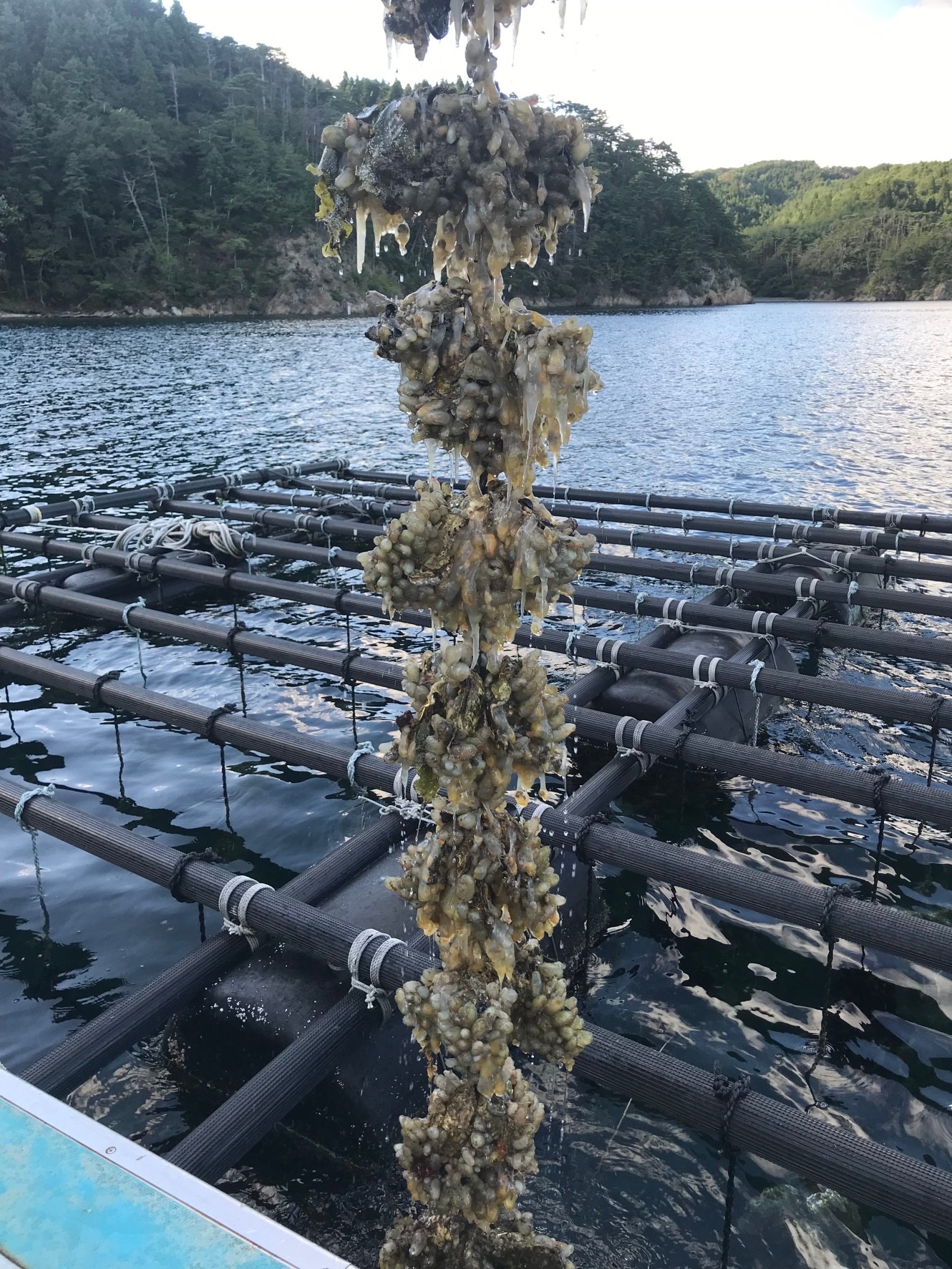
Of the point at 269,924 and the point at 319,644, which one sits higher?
the point at 269,924

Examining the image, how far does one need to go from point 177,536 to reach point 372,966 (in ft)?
50.5

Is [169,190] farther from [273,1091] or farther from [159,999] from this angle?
[273,1091]

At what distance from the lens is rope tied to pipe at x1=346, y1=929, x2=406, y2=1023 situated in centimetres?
667

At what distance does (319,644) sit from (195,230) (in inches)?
4801

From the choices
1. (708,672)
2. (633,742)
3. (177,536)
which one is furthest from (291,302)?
(633,742)

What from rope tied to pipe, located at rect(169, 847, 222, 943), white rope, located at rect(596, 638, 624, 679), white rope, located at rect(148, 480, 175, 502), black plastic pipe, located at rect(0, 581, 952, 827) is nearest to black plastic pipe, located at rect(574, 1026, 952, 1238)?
rope tied to pipe, located at rect(169, 847, 222, 943)

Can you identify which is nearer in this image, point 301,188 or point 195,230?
point 195,230

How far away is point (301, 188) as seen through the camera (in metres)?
136

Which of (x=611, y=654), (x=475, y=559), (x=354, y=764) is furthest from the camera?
(x=611, y=654)

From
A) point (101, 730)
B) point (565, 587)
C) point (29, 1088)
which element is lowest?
point (101, 730)

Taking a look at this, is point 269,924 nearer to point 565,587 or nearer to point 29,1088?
point 29,1088

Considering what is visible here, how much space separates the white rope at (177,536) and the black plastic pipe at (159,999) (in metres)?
12.2

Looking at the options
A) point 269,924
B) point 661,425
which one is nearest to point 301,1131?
point 269,924

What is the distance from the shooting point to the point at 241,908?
7.59 m
